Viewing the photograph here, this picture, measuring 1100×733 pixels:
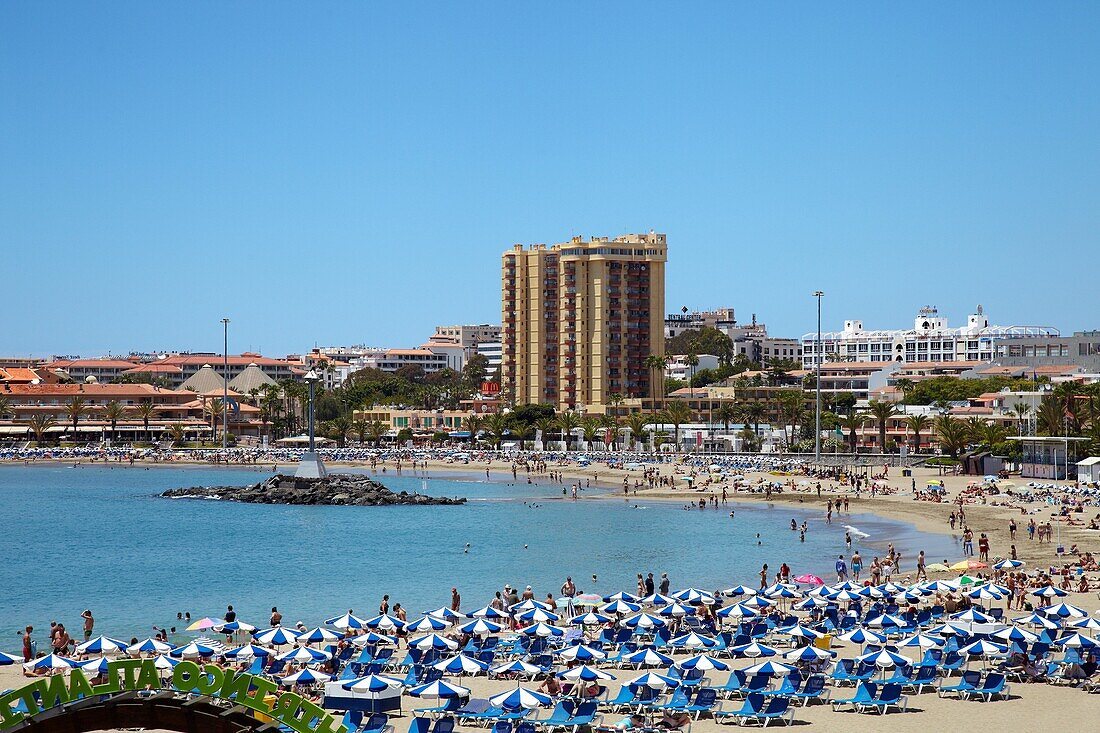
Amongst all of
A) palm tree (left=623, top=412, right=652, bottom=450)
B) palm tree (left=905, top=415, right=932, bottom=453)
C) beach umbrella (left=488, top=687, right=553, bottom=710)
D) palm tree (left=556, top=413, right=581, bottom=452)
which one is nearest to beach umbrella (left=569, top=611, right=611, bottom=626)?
beach umbrella (left=488, top=687, right=553, bottom=710)

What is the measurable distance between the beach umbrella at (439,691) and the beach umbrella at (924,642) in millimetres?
9239

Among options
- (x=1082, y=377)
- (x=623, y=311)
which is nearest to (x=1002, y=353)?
(x=1082, y=377)

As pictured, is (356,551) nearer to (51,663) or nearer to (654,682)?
(51,663)

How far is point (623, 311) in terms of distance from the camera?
141875mm

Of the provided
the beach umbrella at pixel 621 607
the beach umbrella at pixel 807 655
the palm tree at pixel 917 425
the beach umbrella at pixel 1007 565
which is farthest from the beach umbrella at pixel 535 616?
the palm tree at pixel 917 425

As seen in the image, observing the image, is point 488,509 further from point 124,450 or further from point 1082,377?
point 1082,377

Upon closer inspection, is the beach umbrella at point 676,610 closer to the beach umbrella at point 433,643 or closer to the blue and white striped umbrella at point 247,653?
the beach umbrella at point 433,643

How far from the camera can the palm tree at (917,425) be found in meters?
103

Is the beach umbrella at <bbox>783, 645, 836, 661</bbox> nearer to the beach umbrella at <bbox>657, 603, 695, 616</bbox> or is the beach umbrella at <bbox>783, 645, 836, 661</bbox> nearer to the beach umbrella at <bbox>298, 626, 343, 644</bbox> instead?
the beach umbrella at <bbox>657, 603, 695, 616</bbox>

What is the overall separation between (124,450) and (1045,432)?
3336 inches

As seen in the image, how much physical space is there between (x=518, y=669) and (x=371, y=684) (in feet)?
10.8

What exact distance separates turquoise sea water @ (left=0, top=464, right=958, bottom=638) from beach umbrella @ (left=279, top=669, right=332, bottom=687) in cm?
959

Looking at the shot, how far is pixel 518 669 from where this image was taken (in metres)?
24.1

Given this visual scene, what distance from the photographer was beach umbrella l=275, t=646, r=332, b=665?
82.0ft
